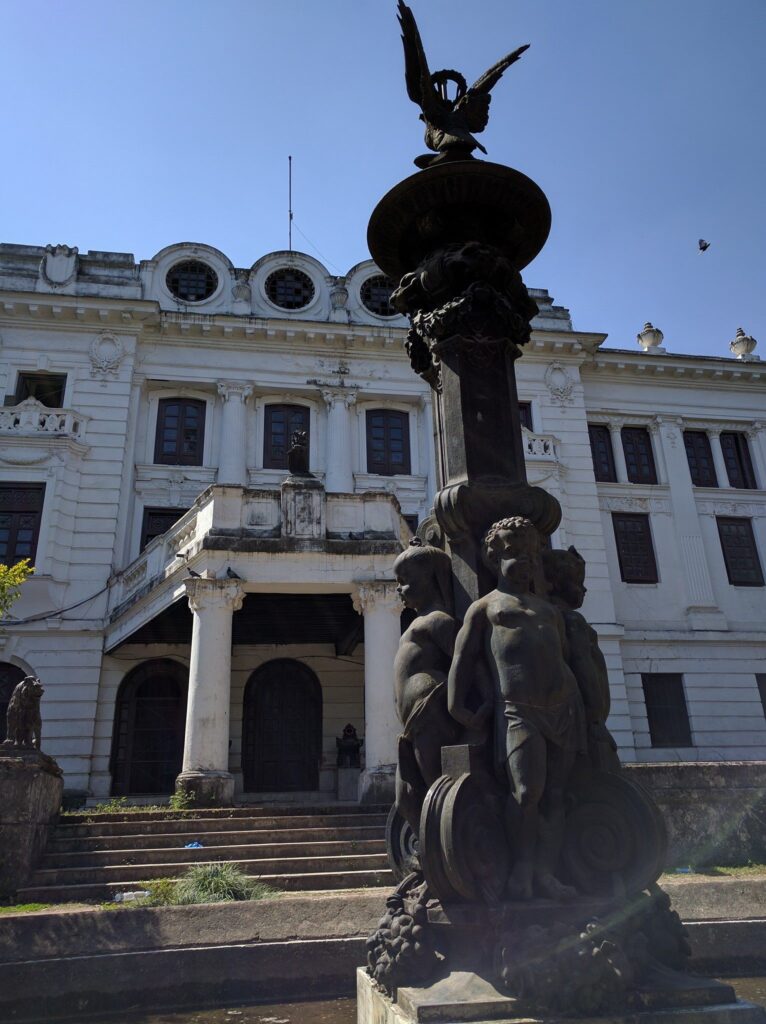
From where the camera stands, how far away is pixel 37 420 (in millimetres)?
20016

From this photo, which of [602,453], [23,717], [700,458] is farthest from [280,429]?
[700,458]

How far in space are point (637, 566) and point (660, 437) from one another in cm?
452

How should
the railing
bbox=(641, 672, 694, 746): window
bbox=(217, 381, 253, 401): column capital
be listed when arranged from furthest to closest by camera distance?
bbox=(217, 381, 253, 401): column capital
bbox=(641, 672, 694, 746): window
the railing

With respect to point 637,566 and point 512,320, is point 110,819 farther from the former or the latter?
point 637,566

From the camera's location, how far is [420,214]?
21.3 ft

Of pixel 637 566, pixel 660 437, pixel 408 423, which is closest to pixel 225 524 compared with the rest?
pixel 408 423

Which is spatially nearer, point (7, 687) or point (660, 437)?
point (7, 687)

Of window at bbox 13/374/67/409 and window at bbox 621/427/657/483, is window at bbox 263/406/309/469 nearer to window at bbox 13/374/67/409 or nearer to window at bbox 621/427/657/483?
window at bbox 13/374/67/409

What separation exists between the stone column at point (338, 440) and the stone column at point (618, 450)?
8.53m

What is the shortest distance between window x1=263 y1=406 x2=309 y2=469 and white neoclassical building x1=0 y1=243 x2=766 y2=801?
8 cm

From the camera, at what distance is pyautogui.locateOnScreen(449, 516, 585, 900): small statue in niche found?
4.37 meters

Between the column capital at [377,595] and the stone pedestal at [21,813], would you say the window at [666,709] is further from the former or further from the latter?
the stone pedestal at [21,813]

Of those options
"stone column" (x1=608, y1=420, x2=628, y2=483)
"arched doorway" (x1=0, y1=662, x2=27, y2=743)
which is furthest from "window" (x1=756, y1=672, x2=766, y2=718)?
"arched doorway" (x1=0, y1=662, x2=27, y2=743)

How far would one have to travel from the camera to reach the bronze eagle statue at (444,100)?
6.72 meters
